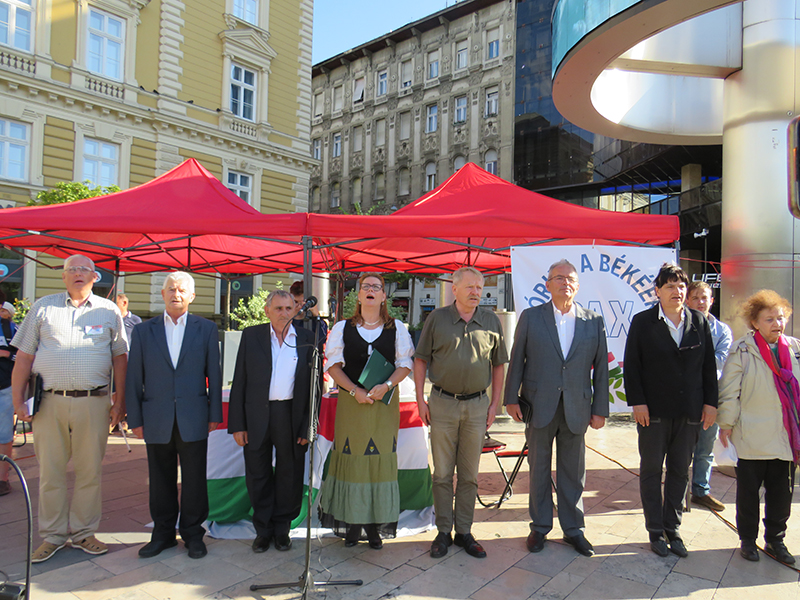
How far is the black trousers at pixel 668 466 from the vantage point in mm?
3707

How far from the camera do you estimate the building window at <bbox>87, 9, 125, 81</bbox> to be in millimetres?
15984

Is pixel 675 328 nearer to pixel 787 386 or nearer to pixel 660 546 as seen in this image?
pixel 787 386

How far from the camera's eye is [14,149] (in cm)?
1451

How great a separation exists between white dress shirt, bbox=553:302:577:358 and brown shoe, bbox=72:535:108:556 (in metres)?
3.32

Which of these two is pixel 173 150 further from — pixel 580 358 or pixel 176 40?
pixel 580 358

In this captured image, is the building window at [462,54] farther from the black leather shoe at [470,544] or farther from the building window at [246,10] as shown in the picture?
the black leather shoe at [470,544]

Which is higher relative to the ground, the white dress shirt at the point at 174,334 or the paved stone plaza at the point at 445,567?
the white dress shirt at the point at 174,334

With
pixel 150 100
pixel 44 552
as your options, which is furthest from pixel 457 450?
pixel 150 100

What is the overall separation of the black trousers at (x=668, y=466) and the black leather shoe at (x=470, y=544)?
1.18 m

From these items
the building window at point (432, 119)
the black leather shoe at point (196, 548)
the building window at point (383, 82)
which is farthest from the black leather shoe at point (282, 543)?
the building window at point (383, 82)

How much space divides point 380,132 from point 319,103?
20.7ft

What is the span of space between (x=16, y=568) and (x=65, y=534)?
304 millimetres

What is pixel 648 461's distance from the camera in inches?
149

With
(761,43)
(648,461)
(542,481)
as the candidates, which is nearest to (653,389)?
(648,461)
